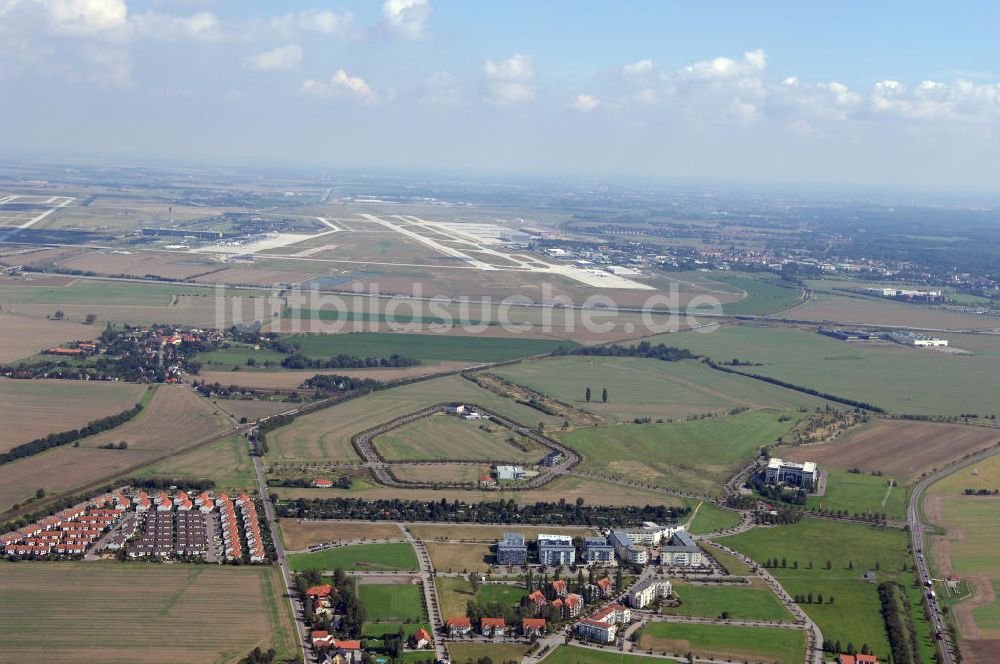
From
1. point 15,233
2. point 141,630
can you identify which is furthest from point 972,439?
point 15,233

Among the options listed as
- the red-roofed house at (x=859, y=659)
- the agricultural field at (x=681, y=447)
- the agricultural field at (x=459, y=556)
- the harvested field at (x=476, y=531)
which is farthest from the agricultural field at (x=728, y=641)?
the agricultural field at (x=681, y=447)

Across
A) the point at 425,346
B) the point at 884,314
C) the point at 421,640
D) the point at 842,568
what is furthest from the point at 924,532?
the point at 884,314

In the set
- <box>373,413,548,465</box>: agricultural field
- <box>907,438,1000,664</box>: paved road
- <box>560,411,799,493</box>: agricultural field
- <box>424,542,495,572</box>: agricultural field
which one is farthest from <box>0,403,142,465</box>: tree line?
<box>907,438,1000,664</box>: paved road

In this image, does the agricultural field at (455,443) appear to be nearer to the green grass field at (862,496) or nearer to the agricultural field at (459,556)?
the agricultural field at (459,556)

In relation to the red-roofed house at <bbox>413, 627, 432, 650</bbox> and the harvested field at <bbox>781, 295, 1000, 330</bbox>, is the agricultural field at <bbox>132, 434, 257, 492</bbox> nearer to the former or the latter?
the red-roofed house at <bbox>413, 627, 432, 650</bbox>

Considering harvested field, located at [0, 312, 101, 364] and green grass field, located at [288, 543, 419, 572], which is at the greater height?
harvested field, located at [0, 312, 101, 364]

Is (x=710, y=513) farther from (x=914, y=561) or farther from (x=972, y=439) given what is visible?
(x=972, y=439)
